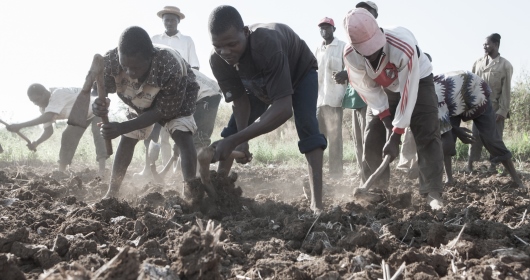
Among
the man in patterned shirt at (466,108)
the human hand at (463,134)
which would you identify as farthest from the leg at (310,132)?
the human hand at (463,134)

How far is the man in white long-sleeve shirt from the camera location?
3918mm

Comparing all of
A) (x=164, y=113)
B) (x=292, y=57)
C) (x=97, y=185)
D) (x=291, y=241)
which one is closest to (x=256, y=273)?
(x=291, y=241)

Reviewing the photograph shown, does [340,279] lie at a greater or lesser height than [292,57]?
lesser

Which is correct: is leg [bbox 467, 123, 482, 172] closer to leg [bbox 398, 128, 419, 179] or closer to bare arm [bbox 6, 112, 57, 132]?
leg [bbox 398, 128, 419, 179]

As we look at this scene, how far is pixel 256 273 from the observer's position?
2336 mm

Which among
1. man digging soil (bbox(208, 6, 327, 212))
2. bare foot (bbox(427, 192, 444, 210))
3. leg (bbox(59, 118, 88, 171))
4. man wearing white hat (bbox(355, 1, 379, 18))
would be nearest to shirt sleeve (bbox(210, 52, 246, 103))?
man digging soil (bbox(208, 6, 327, 212))

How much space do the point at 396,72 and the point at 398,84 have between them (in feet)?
0.67

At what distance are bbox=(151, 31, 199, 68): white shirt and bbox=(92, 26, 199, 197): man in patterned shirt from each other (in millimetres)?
2650

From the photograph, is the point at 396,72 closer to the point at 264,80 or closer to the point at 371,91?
the point at 371,91

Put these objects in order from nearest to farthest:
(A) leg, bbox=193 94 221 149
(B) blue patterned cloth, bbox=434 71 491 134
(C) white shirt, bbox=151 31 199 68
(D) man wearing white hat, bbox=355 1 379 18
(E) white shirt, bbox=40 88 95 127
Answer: (B) blue patterned cloth, bbox=434 71 491 134 → (D) man wearing white hat, bbox=355 1 379 18 → (A) leg, bbox=193 94 221 149 → (E) white shirt, bbox=40 88 95 127 → (C) white shirt, bbox=151 31 199 68

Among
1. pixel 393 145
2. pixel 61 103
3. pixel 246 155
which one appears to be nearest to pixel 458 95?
pixel 393 145

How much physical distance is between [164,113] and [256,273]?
2478 millimetres

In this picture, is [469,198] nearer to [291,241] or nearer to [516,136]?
[291,241]

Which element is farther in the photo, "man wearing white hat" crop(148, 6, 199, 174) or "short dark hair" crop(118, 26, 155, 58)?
"man wearing white hat" crop(148, 6, 199, 174)
